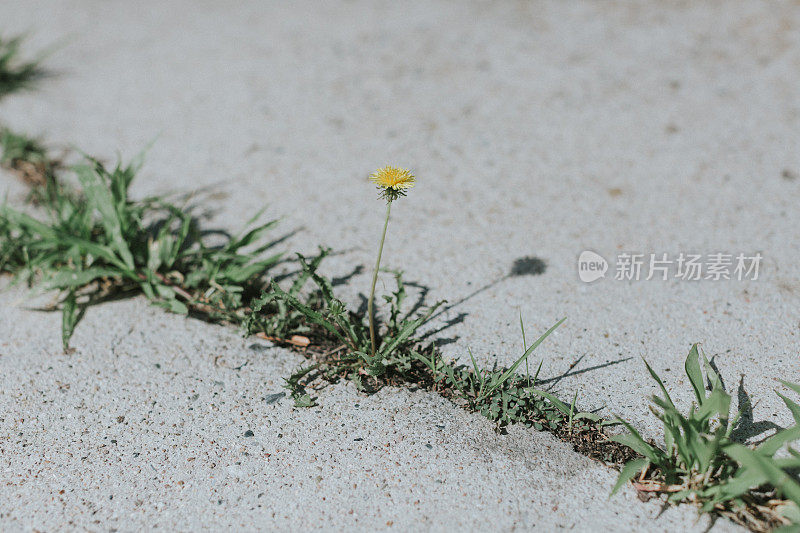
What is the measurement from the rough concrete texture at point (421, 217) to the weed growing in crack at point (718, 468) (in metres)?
0.10

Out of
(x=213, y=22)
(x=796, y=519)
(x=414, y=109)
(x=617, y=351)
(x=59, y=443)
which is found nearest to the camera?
(x=796, y=519)

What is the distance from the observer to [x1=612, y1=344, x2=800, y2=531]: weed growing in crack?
4.74ft

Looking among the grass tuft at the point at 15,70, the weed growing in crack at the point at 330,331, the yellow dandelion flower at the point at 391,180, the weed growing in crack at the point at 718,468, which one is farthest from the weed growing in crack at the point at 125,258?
the grass tuft at the point at 15,70

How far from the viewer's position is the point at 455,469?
5.49 ft

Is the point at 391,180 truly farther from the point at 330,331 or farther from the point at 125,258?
the point at 125,258

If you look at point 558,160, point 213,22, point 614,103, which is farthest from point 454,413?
point 213,22

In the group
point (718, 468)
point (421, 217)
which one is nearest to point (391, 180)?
point (421, 217)

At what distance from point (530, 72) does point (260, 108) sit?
1.39 m

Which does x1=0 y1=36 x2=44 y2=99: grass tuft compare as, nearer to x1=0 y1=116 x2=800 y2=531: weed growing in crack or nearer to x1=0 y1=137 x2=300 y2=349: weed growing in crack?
x1=0 y1=116 x2=800 y2=531: weed growing in crack

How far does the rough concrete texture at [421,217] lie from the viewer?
1664 mm

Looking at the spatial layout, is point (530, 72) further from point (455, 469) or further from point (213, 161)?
point (455, 469)

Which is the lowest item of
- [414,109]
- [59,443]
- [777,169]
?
[59,443]

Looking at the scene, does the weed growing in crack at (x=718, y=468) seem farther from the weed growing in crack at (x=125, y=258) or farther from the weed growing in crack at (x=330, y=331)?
the weed growing in crack at (x=125, y=258)

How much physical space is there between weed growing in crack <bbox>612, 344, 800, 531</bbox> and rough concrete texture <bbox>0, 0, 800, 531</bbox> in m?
0.10
